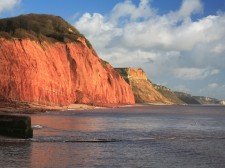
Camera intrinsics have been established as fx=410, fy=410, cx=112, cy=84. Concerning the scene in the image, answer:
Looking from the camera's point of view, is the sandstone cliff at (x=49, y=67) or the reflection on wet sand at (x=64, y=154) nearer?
the reflection on wet sand at (x=64, y=154)

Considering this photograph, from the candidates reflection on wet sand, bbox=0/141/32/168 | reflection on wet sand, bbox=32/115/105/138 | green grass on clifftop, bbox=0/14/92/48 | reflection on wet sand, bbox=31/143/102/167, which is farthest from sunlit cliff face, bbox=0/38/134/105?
reflection on wet sand, bbox=31/143/102/167

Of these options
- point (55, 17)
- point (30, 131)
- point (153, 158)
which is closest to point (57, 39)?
point (55, 17)

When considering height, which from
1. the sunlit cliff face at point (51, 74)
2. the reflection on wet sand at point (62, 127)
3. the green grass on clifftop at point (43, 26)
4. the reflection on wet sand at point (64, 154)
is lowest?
the reflection on wet sand at point (64, 154)

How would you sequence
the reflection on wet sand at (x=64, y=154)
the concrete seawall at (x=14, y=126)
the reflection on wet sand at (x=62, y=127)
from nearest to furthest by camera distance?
1. the reflection on wet sand at (x=64, y=154)
2. the concrete seawall at (x=14, y=126)
3. the reflection on wet sand at (x=62, y=127)

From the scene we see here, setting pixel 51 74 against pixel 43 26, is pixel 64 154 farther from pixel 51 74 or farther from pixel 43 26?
pixel 43 26

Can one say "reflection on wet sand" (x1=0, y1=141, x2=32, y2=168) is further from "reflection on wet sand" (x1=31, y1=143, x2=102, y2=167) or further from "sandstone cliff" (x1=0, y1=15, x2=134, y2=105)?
"sandstone cliff" (x1=0, y1=15, x2=134, y2=105)

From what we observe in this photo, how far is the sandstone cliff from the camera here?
8575 centimetres

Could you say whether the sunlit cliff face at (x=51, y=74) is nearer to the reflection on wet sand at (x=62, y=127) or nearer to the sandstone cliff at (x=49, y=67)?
the sandstone cliff at (x=49, y=67)

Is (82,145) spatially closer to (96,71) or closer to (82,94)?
(82,94)

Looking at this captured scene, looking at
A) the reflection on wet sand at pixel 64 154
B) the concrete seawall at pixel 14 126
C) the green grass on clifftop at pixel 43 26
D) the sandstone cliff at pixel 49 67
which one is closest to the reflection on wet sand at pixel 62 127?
the concrete seawall at pixel 14 126

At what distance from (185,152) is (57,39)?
104 metres

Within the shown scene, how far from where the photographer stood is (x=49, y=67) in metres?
102

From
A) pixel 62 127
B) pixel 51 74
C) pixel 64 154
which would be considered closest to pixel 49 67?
pixel 51 74

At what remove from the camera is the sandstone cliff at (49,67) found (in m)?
85.8
